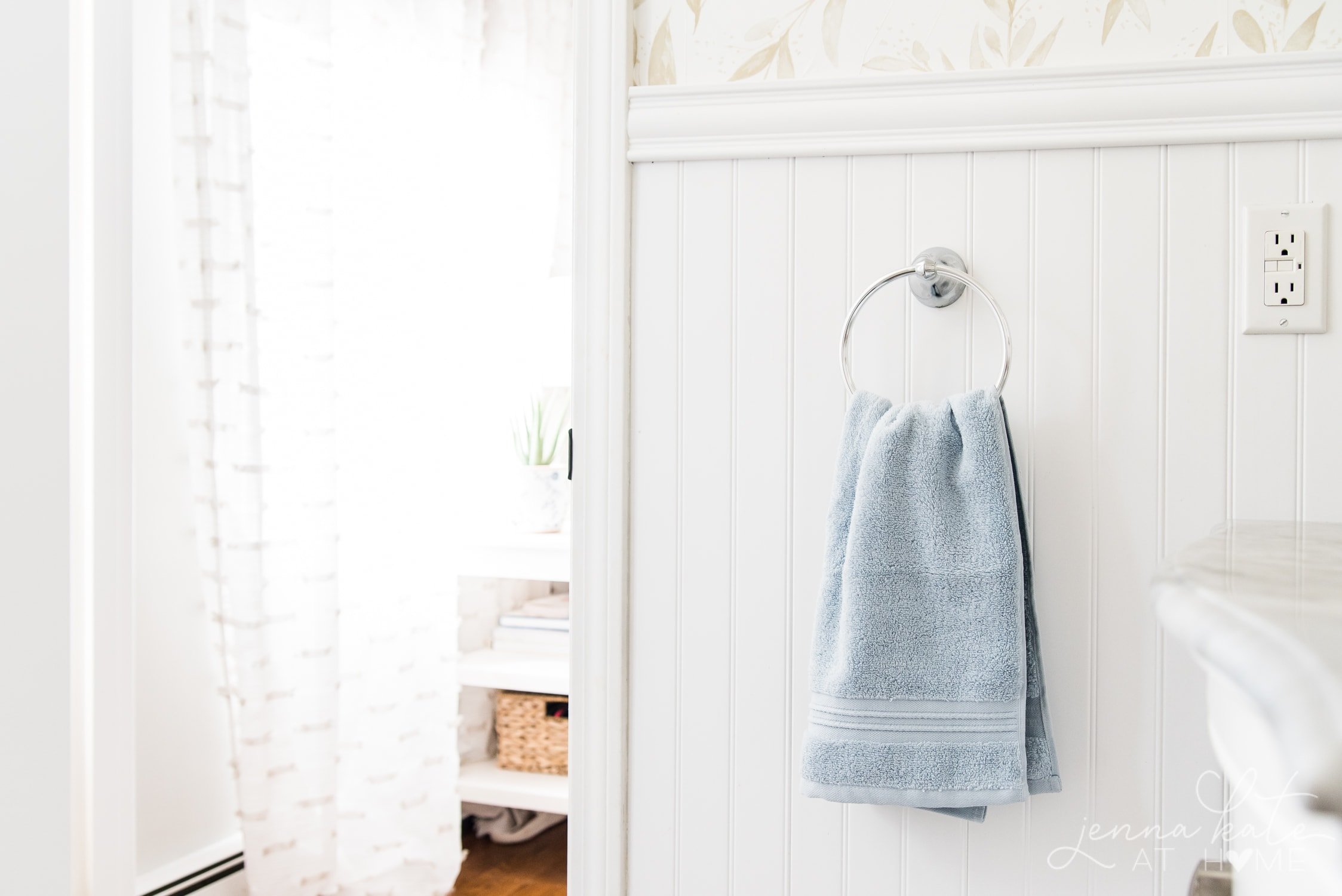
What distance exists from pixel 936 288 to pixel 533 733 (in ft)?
5.14

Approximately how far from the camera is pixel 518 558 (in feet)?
6.65

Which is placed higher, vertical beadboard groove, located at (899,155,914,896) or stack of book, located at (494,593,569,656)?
vertical beadboard groove, located at (899,155,914,896)

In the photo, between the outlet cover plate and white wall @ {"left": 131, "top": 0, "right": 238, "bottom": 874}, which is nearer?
the outlet cover plate

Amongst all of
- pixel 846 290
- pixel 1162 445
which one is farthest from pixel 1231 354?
pixel 846 290

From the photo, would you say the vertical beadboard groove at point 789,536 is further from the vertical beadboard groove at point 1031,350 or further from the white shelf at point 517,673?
the white shelf at point 517,673

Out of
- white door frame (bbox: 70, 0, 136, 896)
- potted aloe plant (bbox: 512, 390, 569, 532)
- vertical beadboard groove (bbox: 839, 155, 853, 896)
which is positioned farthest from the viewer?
potted aloe plant (bbox: 512, 390, 569, 532)

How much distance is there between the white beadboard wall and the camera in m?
0.88

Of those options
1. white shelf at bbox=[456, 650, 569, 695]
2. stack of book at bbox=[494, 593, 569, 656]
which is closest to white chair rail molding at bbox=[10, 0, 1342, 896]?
white shelf at bbox=[456, 650, 569, 695]

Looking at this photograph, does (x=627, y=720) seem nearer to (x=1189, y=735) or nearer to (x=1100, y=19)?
(x=1189, y=735)

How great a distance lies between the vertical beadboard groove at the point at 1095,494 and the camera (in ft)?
2.95

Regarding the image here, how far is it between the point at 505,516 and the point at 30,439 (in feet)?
5.27

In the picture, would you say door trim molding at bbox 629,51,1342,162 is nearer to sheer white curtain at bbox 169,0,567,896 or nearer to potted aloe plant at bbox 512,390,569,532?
sheer white curtain at bbox 169,0,567,896

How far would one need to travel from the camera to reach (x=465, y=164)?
2178mm

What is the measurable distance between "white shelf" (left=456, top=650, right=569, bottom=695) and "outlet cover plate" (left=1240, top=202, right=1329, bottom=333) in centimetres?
147
